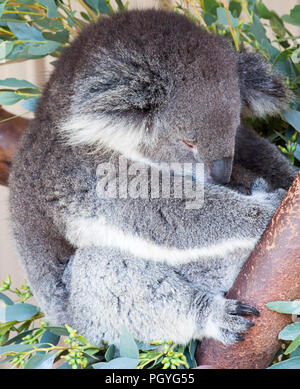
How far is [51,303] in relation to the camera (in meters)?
1.82

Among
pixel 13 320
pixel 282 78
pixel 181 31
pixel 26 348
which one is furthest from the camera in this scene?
pixel 282 78

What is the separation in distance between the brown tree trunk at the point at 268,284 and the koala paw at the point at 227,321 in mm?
17

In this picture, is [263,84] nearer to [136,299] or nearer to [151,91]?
[151,91]

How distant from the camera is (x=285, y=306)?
48.7 inches

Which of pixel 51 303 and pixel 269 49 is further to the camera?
pixel 269 49

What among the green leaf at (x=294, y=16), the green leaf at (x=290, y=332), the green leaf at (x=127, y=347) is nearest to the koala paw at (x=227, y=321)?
the green leaf at (x=290, y=332)

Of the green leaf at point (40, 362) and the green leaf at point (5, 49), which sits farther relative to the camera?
the green leaf at point (5, 49)

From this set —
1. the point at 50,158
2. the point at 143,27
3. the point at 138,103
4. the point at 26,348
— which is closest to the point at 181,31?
the point at 143,27

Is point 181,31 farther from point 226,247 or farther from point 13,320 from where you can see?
point 13,320

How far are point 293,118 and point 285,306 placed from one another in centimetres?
82

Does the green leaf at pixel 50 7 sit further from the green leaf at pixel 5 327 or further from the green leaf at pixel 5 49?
the green leaf at pixel 5 327

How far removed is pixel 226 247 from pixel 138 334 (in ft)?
1.39

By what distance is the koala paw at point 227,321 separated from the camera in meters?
1.37
